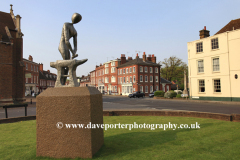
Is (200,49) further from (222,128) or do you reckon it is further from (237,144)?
(237,144)

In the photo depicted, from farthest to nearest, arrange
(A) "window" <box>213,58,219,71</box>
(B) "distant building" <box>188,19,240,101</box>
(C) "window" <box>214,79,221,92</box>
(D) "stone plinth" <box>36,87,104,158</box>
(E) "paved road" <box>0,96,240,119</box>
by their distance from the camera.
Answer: (A) "window" <box>213,58,219,71</box> → (C) "window" <box>214,79,221,92</box> → (B) "distant building" <box>188,19,240,101</box> → (E) "paved road" <box>0,96,240,119</box> → (D) "stone plinth" <box>36,87,104,158</box>

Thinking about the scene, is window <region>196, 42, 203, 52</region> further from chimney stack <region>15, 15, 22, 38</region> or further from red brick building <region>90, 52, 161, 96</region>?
chimney stack <region>15, 15, 22, 38</region>

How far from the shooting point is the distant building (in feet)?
75.5

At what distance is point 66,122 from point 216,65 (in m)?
26.0

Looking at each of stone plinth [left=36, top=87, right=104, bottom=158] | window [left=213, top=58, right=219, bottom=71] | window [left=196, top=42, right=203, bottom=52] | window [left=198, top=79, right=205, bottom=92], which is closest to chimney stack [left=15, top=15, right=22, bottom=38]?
stone plinth [left=36, top=87, right=104, bottom=158]

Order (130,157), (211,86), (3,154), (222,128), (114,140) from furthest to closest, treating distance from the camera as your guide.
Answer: (211,86)
(222,128)
(114,140)
(3,154)
(130,157)

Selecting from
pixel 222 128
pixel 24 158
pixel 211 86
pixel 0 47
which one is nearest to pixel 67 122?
pixel 24 158

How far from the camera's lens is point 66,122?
4.11m

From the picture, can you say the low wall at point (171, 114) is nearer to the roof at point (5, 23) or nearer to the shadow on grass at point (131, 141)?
the shadow on grass at point (131, 141)

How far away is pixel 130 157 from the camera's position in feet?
13.0

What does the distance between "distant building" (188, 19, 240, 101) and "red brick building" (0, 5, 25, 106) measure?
25.1 m

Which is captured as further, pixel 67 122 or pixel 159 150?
pixel 159 150

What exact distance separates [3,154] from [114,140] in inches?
113

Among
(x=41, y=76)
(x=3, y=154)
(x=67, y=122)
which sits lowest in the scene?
(x=3, y=154)
